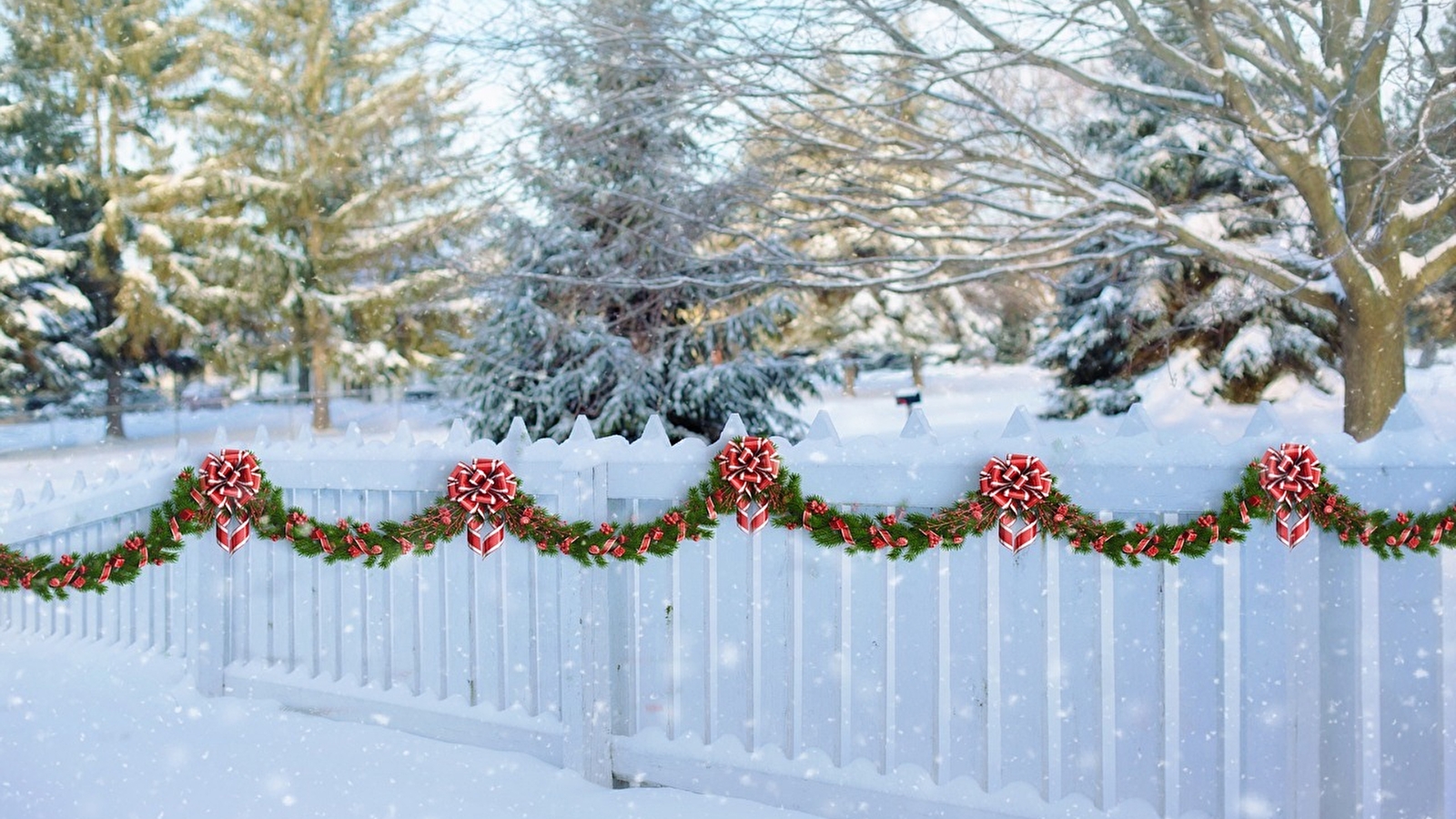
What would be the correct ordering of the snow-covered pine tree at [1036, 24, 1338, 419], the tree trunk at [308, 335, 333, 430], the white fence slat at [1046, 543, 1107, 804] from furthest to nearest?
1. the tree trunk at [308, 335, 333, 430]
2. the snow-covered pine tree at [1036, 24, 1338, 419]
3. the white fence slat at [1046, 543, 1107, 804]

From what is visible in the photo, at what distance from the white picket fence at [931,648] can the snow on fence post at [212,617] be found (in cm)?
61

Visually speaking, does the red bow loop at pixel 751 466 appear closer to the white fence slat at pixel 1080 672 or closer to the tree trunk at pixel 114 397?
the white fence slat at pixel 1080 672

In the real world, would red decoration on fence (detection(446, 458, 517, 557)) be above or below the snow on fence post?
above

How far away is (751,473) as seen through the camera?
315 cm

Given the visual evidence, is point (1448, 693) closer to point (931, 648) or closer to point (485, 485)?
point (931, 648)

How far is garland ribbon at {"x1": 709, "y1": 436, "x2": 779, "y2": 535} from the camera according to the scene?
3148 millimetres

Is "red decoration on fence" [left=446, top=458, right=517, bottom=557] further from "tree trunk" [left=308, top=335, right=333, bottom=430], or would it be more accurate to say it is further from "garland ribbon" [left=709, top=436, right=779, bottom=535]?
"tree trunk" [left=308, top=335, right=333, bottom=430]

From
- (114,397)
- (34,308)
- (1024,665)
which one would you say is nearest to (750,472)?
(1024,665)

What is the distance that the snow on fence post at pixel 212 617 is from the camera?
14.2 ft

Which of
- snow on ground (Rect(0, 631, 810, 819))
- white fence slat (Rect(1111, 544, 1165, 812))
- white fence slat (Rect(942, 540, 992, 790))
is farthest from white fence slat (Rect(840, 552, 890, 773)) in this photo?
white fence slat (Rect(1111, 544, 1165, 812))

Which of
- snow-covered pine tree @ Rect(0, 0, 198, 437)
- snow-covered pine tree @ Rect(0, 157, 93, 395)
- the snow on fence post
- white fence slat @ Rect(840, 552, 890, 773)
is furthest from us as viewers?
snow-covered pine tree @ Rect(0, 0, 198, 437)

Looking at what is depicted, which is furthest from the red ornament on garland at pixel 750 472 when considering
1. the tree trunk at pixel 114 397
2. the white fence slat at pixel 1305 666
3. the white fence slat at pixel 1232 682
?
the tree trunk at pixel 114 397

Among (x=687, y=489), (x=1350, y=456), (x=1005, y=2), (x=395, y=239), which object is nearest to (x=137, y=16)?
(x=395, y=239)

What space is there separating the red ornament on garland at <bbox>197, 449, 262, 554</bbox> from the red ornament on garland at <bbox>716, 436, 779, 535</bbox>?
232cm
